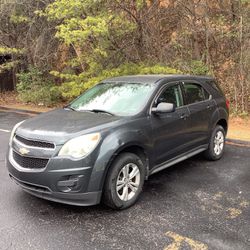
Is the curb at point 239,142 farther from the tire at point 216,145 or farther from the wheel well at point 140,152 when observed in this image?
the wheel well at point 140,152

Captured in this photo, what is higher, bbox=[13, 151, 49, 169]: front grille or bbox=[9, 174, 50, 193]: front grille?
bbox=[13, 151, 49, 169]: front grille

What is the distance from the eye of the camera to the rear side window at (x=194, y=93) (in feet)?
18.5

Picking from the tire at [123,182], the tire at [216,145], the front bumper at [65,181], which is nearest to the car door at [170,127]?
the tire at [123,182]

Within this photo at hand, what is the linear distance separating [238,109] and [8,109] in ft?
30.1

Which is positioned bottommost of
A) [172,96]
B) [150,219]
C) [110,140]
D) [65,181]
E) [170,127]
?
[150,219]

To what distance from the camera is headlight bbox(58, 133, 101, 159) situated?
3.88 m

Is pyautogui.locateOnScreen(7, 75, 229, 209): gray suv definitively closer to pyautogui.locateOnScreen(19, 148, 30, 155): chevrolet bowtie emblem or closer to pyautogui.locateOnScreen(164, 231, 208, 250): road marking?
pyautogui.locateOnScreen(19, 148, 30, 155): chevrolet bowtie emblem

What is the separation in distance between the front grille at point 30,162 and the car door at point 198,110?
251cm

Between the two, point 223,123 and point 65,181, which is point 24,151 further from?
point 223,123

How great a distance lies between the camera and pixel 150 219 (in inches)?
157

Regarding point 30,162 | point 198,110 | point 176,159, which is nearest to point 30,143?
point 30,162

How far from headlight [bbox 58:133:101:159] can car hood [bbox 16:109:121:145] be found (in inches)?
2.6

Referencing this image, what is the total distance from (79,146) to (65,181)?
0.43 metres

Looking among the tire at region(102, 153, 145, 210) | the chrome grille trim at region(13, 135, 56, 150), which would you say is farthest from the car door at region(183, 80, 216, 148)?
the chrome grille trim at region(13, 135, 56, 150)
